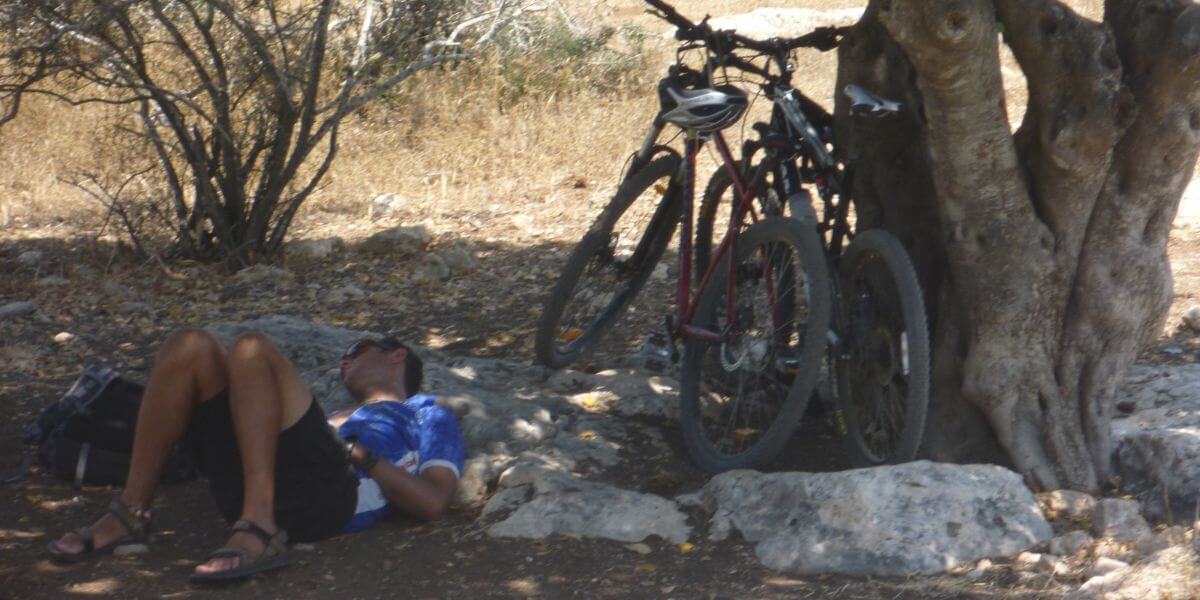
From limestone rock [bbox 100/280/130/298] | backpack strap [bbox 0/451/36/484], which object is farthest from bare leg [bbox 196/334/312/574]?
limestone rock [bbox 100/280/130/298]

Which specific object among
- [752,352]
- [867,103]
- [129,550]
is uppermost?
[867,103]

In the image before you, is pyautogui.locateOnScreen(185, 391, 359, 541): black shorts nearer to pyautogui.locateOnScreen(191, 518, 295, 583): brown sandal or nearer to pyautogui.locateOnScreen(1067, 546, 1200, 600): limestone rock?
pyautogui.locateOnScreen(191, 518, 295, 583): brown sandal

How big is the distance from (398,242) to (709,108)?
12.2 feet

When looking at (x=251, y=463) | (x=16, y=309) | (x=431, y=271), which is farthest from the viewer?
(x=431, y=271)

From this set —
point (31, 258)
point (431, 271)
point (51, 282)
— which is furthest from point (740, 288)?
point (31, 258)

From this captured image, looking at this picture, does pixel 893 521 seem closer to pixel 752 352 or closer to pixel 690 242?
pixel 752 352

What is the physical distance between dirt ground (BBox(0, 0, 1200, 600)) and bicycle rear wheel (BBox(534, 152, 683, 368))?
371 mm

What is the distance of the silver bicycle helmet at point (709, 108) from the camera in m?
4.39

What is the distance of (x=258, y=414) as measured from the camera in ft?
11.4

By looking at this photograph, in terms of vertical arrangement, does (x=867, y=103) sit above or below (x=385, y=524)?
above

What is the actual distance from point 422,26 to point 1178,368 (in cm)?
453

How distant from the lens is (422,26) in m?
7.48

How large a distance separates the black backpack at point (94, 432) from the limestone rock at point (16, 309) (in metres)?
2.48

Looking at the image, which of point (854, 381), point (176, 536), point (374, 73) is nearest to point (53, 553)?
point (176, 536)
